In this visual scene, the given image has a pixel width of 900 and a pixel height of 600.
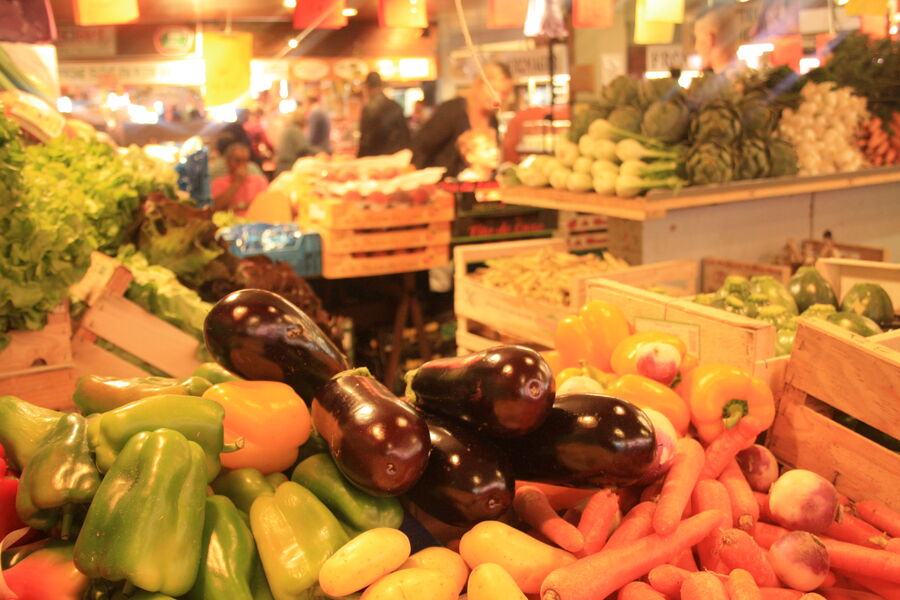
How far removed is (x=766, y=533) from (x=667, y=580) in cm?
33

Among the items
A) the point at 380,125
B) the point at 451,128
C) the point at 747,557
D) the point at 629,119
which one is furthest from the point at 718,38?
the point at 747,557

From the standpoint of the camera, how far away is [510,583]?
130 centimetres

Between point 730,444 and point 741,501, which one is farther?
point 730,444

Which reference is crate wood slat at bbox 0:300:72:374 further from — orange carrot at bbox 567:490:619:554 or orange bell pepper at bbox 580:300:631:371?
orange carrot at bbox 567:490:619:554

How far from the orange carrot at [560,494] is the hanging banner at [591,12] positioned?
13.5ft

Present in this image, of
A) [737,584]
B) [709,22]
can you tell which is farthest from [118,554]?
[709,22]

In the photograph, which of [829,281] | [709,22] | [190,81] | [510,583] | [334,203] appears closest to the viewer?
[510,583]

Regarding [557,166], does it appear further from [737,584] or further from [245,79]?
[245,79]

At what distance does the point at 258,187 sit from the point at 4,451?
6026 millimetres

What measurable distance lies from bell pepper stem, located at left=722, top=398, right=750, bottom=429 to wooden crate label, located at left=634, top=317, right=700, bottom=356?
1.59ft

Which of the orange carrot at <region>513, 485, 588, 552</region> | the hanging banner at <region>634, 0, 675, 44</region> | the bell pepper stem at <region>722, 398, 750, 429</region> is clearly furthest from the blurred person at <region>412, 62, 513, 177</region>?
the orange carrot at <region>513, 485, 588, 552</region>

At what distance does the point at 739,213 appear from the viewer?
441 centimetres

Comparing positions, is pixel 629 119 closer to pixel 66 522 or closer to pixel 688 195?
pixel 688 195

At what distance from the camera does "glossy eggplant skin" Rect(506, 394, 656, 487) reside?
1498mm
